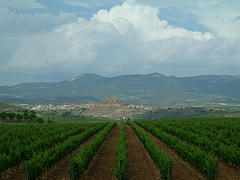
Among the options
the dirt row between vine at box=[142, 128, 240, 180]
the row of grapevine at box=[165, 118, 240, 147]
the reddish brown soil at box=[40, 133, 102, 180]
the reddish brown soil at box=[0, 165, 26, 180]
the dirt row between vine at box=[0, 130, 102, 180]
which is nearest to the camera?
the reddish brown soil at box=[0, 165, 26, 180]

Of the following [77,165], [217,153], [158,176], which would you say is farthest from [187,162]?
[77,165]

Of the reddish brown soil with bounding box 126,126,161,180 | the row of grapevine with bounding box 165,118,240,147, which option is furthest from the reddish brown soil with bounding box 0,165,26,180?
the row of grapevine with bounding box 165,118,240,147

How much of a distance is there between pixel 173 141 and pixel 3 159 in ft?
64.0

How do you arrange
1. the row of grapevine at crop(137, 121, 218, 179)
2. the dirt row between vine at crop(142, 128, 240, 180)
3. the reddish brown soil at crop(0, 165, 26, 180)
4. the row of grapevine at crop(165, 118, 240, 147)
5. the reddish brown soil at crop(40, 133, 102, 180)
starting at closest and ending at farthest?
the row of grapevine at crop(137, 121, 218, 179) → the reddish brown soil at crop(0, 165, 26, 180) → the reddish brown soil at crop(40, 133, 102, 180) → the dirt row between vine at crop(142, 128, 240, 180) → the row of grapevine at crop(165, 118, 240, 147)

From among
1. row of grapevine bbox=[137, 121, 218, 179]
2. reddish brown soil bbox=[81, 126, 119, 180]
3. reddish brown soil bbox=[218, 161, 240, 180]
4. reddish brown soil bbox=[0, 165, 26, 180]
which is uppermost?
row of grapevine bbox=[137, 121, 218, 179]

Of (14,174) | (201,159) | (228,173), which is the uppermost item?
(201,159)

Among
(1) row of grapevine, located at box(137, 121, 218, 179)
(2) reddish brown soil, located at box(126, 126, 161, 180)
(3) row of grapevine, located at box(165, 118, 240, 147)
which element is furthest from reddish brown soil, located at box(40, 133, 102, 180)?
(3) row of grapevine, located at box(165, 118, 240, 147)

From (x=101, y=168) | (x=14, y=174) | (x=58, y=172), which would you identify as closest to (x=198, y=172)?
(x=101, y=168)

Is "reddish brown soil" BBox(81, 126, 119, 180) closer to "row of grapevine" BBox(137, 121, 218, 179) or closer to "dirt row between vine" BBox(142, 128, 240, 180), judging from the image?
"dirt row between vine" BBox(142, 128, 240, 180)

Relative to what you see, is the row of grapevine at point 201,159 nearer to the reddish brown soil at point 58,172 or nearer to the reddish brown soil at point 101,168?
the reddish brown soil at point 101,168

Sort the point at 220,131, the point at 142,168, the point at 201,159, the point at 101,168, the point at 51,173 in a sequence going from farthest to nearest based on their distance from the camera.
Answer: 1. the point at 220,131
2. the point at 101,168
3. the point at 142,168
4. the point at 51,173
5. the point at 201,159

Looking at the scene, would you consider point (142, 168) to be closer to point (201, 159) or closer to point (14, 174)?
point (201, 159)

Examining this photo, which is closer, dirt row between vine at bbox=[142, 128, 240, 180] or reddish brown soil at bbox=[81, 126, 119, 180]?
dirt row between vine at bbox=[142, 128, 240, 180]

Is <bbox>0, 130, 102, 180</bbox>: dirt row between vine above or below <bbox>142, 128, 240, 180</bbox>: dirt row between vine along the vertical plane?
below
